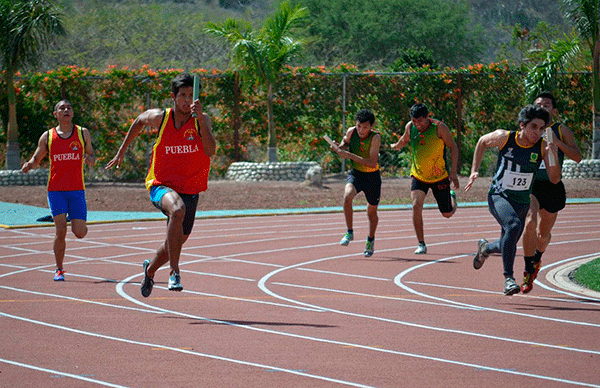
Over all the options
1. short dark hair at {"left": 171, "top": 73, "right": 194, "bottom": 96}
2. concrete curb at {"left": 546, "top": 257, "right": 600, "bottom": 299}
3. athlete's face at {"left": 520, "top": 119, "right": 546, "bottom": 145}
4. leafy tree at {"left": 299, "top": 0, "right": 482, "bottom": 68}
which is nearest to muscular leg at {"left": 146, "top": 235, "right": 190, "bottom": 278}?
short dark hair at {"left": 171, "top": 73, "right": 194, "bottom": 96}

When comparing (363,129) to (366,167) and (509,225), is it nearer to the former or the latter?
(366,167)

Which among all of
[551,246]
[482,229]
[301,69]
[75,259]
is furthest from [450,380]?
[301,69]

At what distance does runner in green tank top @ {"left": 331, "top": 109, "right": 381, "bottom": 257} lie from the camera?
41.8ft

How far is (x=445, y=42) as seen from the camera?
2233 inches

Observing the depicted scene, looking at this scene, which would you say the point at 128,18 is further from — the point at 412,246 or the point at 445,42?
the point at 412,246

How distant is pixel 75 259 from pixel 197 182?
4230mm

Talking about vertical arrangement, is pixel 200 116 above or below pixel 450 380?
above

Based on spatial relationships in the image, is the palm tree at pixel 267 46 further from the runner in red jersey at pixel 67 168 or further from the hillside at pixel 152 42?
the hillside at pixel 152 42

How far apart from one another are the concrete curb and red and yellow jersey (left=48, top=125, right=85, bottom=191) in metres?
5.08

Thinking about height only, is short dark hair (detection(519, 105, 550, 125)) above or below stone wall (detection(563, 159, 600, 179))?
above

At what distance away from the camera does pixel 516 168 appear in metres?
9.16

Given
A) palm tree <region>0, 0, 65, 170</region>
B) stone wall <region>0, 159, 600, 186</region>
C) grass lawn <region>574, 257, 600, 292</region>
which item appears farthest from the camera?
stone wall <region>0, 159, 600, 186</region>

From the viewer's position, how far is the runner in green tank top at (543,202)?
956 centimetres

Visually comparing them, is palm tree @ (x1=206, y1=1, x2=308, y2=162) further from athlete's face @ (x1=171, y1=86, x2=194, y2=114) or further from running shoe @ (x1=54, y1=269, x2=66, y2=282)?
athlete's face @ (x1=171, y1=86, x2=194, y2=114)
